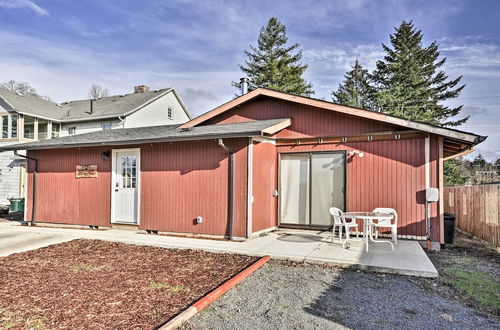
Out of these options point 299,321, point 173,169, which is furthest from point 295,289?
point 173,169

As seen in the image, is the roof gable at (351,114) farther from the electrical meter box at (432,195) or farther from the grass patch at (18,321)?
the grass patch at (18,321)

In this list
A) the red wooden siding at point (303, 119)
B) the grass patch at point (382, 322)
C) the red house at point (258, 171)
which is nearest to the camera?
the grass patch at point (382, 322)

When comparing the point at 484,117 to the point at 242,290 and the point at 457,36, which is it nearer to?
the point at 457,36

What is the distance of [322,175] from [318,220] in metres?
1.15

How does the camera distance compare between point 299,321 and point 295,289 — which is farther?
point 295,289

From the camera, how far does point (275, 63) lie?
25.3 metres

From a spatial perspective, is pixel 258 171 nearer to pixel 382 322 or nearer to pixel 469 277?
pixel 469 277

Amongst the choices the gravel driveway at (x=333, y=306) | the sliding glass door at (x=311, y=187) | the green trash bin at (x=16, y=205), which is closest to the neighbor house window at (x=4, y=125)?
the green trash bin at (x=16, y=205)

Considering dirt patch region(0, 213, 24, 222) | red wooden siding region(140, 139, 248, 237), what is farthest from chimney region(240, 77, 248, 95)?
dirt patch region(0, 213, 24, 222)

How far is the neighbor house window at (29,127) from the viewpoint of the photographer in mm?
17906

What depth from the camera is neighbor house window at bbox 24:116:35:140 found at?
58.7 feet

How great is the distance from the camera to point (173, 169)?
7973 millimetres

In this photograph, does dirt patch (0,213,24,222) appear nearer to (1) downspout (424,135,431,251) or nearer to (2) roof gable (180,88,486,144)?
(2) roof gable (180,88,486,144)

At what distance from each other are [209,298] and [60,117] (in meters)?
19.1
